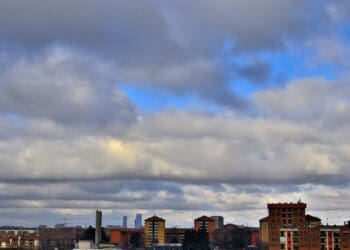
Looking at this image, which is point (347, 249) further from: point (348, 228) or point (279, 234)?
point (279, 234)

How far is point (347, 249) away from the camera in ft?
598

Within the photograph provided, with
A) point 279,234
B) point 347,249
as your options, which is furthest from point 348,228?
point 279,234

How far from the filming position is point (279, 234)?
639 feet

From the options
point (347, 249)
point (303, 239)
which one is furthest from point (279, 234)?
point (347, 249)

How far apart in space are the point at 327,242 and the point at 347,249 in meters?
6.75

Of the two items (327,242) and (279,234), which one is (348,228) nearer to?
(327,242)

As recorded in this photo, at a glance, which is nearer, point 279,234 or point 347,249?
point 347,249

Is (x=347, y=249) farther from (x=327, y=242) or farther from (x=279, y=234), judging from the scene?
(x=279, y=234)

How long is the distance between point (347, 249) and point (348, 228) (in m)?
6.10

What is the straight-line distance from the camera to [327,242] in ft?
616

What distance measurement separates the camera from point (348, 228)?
610 ft

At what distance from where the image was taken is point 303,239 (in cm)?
18850

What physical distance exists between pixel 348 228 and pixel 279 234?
19.1m

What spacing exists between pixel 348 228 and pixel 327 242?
6.71 meters
